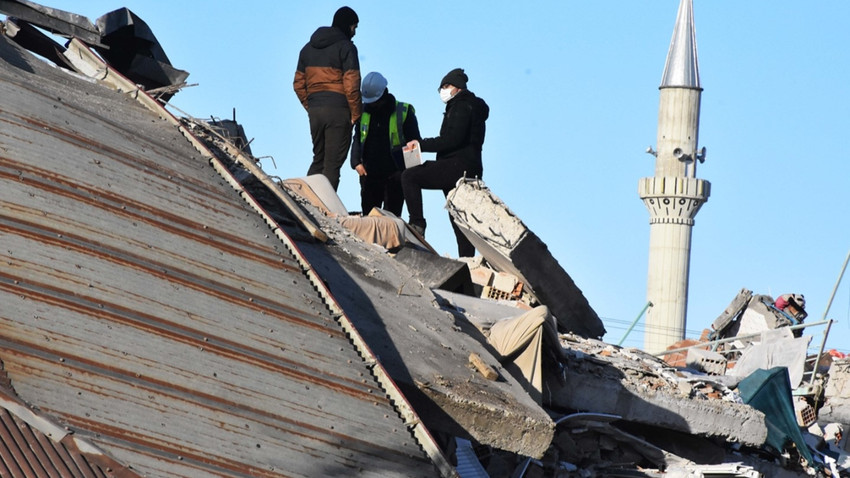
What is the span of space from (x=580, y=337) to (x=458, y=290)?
4.25 feet

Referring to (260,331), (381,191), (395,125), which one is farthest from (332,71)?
(260,331)

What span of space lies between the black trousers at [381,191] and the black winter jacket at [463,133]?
0.67 m

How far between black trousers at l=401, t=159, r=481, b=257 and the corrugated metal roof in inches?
125

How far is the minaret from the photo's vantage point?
69.1 m

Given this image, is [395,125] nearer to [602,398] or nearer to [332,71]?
[332,71]

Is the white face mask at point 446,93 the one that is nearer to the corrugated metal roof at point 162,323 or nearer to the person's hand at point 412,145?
the person's hand at point 412,145

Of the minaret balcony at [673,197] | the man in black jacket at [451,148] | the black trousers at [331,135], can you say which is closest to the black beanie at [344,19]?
the black trousers at [331,135]

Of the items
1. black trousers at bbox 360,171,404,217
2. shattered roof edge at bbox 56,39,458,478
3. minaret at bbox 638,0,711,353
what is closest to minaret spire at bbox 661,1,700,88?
minaret at bbox 638,0,711,353

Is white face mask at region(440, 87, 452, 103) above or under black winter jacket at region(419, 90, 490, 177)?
above

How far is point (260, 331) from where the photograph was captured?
7703 millimetres

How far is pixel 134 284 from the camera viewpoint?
743cm

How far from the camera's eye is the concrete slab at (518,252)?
37.7ft

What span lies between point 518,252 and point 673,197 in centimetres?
5933

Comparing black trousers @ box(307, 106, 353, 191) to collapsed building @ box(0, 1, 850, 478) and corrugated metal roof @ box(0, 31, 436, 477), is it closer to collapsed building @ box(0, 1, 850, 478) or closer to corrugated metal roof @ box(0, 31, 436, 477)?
collapsed building @ box(0, 1, 850, 478)
